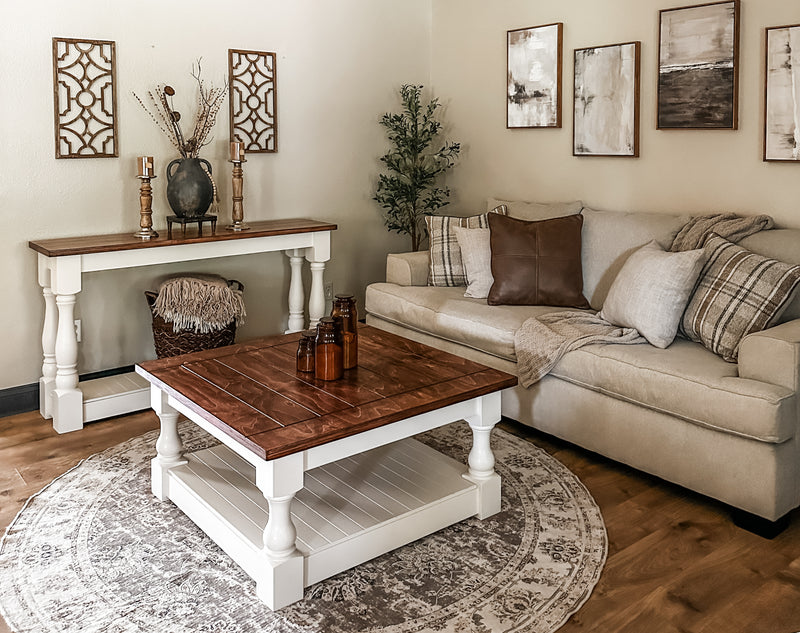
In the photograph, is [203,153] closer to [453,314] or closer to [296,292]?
[296,292]

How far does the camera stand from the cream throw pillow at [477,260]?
398 cm

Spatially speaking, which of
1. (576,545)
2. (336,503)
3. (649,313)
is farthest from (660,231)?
(336,503)

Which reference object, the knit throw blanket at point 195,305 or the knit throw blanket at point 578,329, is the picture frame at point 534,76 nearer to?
the knit throw blanket at point 578,329

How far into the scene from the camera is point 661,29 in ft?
12.4

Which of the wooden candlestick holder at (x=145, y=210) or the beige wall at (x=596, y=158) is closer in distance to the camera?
the beige wall at (x=596, y=158)

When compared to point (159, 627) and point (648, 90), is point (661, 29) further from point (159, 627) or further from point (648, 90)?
point (159, 627)

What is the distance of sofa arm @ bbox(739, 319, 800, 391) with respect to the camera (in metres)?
2.58

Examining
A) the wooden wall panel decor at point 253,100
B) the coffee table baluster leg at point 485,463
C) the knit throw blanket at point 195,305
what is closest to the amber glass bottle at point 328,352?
the coffee table baluster leg at point 485,463

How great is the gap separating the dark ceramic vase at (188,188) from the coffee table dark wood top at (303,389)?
1.12 meters

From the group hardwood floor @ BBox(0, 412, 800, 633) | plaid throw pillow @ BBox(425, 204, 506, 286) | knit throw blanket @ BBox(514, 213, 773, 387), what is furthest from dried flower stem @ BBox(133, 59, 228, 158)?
knit throw blanket @ BBox(514, 213, 773, 387)

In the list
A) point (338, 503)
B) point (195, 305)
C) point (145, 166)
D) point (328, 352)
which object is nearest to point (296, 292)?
point (195, 305)

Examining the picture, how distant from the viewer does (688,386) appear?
9.06 ft

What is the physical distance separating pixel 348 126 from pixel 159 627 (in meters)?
3.34

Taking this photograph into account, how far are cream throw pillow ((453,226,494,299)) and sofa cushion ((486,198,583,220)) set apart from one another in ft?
0.90
